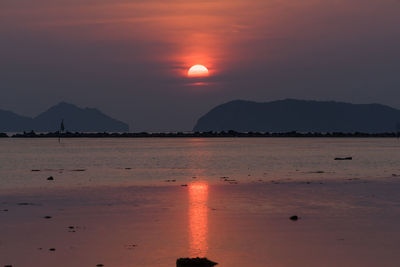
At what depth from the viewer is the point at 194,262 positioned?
671 inches

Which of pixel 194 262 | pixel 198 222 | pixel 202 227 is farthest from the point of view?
pixel 198 222

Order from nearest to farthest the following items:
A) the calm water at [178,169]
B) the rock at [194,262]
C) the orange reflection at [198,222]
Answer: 1. the rock at [194,262]
2. the orange reflection at [198,222]
3. the calm water at [178,169]

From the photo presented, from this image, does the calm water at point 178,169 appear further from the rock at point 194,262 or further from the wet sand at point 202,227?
the rock at point 194,262

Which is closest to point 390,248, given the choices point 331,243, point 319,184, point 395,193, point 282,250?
point 331,243

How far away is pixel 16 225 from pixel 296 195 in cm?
1962

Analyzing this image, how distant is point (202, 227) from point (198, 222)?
150cm

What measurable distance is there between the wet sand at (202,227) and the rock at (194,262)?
0.53 m

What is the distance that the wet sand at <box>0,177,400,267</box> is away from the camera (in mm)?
18625

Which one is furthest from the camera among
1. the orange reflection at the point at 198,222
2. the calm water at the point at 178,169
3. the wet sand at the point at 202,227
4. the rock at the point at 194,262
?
the calm water at the point at 178,169

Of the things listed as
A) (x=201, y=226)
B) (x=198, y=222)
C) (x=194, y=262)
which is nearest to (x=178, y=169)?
(x=198, y=222)

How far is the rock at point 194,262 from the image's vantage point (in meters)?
17.0

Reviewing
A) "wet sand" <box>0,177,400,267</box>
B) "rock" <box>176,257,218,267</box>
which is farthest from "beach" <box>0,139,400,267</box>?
"rock" <box>176,257,218,267</box>

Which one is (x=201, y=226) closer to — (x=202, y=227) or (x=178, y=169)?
(x=202, y=227)

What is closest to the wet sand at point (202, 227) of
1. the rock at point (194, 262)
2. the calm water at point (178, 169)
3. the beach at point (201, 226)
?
the beach at point (201, 226)
